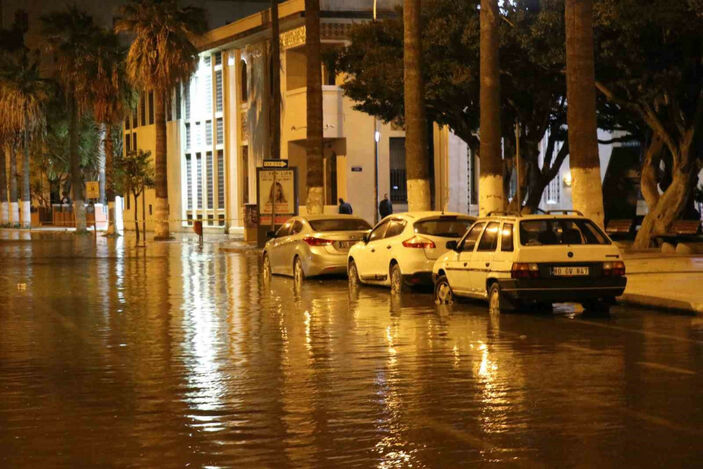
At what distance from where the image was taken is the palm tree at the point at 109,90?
63062mm

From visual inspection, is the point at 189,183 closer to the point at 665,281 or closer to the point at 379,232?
the point at 379,232

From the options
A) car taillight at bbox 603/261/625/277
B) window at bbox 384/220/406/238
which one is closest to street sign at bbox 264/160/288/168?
window at bbox 384/220/406/238

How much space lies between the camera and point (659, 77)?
103 ft

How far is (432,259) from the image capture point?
22172mm

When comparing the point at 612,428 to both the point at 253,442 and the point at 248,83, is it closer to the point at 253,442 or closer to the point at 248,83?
the point at 253,442

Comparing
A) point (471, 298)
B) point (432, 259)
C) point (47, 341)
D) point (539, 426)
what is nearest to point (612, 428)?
point (539, 426)

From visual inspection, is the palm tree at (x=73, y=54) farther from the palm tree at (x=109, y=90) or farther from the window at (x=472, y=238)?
the window at (x=472, y=238)

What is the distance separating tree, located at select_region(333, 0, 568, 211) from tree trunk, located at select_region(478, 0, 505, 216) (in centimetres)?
452

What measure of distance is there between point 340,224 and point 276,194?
52.8ft

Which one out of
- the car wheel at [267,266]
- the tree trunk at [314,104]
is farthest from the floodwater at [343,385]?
the tree trunk at [314,104]

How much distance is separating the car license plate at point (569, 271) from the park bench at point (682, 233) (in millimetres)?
15461

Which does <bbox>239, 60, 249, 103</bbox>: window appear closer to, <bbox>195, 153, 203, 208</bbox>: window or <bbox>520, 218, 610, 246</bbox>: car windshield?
<bbox>195, 153, 203, 208</bbox>: window

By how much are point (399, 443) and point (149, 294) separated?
50.7 feet

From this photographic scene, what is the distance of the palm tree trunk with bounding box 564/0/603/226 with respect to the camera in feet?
78.6
